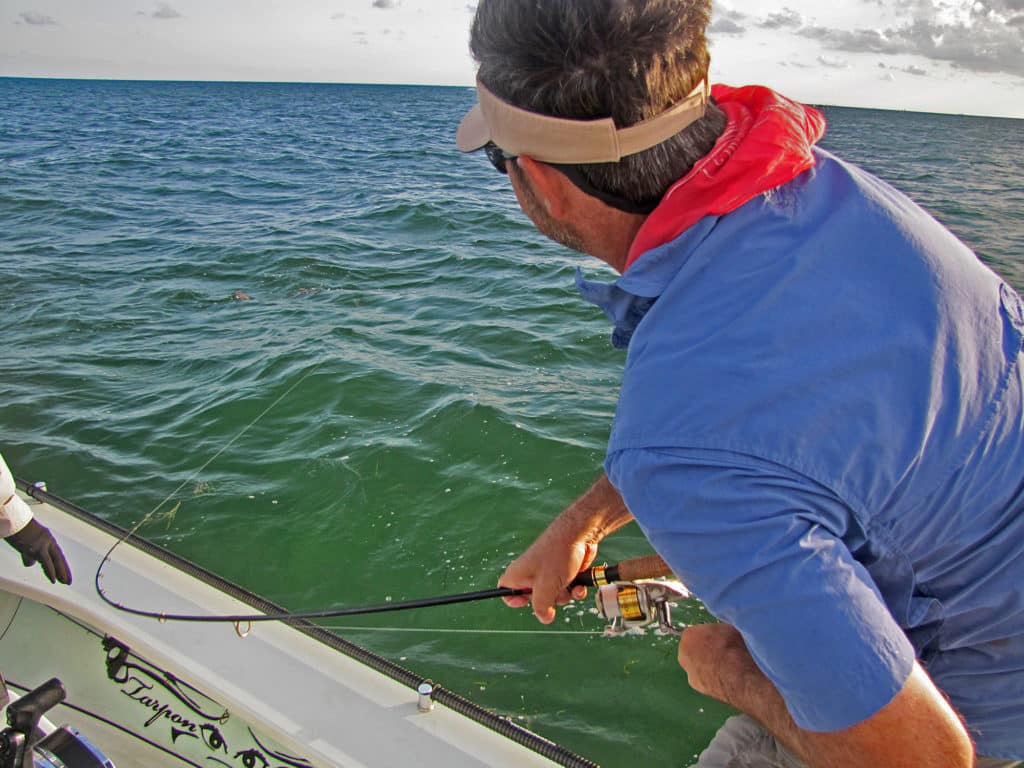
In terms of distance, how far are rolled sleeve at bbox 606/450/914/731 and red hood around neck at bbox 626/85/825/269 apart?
37 centimetres

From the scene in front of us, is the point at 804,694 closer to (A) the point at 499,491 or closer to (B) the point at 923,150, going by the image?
(A) the point at 499,491

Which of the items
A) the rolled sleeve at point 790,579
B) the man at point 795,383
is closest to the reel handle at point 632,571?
the man at point 795,383

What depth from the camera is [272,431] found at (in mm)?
6148

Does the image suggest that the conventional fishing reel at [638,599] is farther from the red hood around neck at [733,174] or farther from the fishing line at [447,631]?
the fishing line at [447,631]

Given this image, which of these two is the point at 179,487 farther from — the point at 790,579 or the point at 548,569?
the point at 790,579

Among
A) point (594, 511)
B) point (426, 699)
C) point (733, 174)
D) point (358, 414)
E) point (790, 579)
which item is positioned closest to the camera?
point (790, 579)

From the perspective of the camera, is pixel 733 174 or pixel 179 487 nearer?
pixel 733 174

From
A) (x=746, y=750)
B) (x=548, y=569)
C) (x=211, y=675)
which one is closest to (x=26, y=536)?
(x=211, y=675)

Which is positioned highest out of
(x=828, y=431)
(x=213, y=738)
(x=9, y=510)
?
(x=828, y=431)

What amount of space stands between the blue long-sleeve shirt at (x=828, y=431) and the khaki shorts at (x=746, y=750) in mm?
586

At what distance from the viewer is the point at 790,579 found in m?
1.04

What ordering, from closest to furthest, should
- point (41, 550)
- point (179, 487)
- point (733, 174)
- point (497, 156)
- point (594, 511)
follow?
point (733, 174) < point (497, 156) < point (594, 511) < point (41, 550) < point (179, 487)

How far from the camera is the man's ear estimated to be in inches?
53.5

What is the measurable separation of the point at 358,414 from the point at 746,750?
4.81 metres
